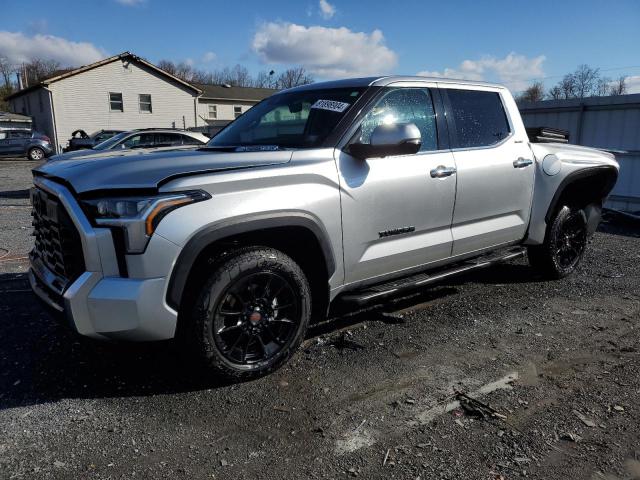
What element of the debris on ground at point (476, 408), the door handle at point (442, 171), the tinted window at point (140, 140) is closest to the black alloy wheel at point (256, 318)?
the debris on ground at point (476, 408)

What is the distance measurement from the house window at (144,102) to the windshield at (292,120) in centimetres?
3221

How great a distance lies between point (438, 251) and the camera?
424cm

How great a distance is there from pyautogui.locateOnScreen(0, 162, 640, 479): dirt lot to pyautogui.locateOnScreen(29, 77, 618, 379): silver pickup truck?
1.38 feet

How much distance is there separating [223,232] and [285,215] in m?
0.41

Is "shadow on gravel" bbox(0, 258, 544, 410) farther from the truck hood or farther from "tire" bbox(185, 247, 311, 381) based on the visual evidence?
the truck hood

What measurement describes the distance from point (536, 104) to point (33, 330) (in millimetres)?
11268

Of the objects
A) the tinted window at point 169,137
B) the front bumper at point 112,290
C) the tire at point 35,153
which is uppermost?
the tinted window at point 169,137

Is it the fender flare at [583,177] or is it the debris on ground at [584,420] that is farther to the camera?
the fender flare at [583,177]

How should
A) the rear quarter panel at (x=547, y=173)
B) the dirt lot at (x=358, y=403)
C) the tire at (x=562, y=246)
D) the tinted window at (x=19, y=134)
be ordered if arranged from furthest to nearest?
the tinted window at (x=19, y=134), the tire at (x=562, y=246), the rear quarter panel at (x=547, y=173), the dirt lot at (x=358, y=403)

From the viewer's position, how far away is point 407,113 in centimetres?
405

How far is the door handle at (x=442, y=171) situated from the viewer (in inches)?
158

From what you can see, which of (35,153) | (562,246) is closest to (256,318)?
(562,246)

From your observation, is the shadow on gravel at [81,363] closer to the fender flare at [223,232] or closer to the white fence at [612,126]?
the fender flare at [223,232]

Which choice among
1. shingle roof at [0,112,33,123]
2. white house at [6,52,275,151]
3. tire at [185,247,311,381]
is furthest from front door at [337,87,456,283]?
shingle roof at [0,112,33,123]
